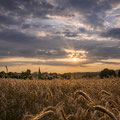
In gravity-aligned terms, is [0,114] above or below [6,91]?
below

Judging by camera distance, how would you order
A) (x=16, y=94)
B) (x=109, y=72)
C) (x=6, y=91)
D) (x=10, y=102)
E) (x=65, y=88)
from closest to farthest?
(x=10, y=102) → (x=16, y=94) → (x=6, y=91) → (x=65, y=88) → (x=109, y=72)

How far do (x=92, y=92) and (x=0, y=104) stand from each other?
2.77 metres

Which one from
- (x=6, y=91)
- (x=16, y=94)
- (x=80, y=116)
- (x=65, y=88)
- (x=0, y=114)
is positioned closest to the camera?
(x=80, y=116)

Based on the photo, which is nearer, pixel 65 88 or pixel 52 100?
pixel 52 100

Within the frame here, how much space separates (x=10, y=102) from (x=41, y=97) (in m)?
0.79

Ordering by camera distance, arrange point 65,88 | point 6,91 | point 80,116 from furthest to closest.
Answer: point 65,88, point 6,91, point 80,116

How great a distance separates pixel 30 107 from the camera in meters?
4.17

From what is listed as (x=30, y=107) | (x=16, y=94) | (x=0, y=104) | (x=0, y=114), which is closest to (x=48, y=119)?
(x=30, y=107)

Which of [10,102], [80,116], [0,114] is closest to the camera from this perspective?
[80,116]

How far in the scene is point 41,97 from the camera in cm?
462

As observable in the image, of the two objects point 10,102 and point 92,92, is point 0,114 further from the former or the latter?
point 92,92

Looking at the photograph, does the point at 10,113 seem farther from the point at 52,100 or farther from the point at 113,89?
the point at 113,89

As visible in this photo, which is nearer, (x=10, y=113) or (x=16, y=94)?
(x=10, y=113)

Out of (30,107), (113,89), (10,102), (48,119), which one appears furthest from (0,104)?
(113,89)
